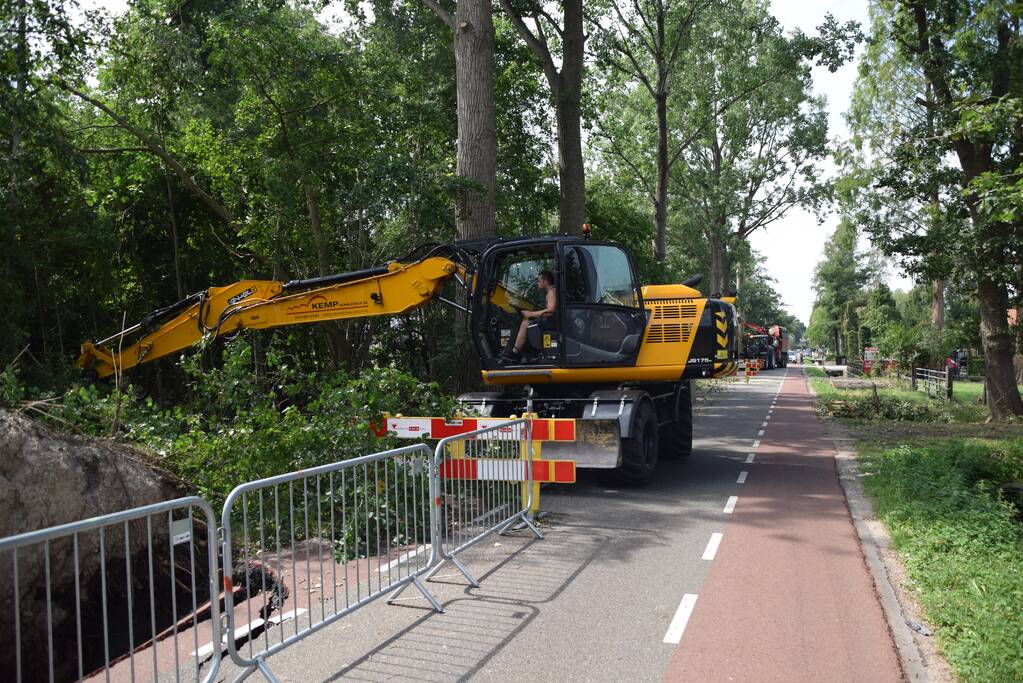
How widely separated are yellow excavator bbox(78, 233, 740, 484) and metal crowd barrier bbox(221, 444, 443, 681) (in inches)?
125

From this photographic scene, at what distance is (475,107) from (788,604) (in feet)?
34.7

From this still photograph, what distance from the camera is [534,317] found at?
10.5 m

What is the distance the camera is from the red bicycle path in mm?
4828

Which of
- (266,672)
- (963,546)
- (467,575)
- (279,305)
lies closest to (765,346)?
(279,305)

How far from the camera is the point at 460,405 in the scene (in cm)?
1098

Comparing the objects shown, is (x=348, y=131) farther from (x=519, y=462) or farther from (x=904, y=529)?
(x=904, y=529)

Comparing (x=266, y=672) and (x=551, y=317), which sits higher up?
(x=551, y=317)

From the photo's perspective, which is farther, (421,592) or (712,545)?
(712,545)

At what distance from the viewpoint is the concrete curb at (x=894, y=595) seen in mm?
4770

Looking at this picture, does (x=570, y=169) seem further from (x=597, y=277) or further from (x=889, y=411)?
(x=889, y=411)

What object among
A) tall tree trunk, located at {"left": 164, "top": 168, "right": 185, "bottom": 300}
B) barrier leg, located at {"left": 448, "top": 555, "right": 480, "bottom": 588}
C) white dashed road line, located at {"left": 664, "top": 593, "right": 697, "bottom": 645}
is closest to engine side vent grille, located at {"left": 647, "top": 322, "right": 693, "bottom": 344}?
white dashed road line, located at {"left": 664, "top": 593, "right": 697, "bottom": 645}

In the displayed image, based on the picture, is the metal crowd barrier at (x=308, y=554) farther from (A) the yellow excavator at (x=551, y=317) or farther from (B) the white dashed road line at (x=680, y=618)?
(A) the yellow excavator at (x=551, y=317)

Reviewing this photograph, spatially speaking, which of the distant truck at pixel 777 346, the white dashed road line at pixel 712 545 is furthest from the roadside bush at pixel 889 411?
the distant truck at pixel 777 346

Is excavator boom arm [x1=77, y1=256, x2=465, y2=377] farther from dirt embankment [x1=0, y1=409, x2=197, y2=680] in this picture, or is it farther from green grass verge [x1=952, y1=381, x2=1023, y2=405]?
green grass verge [x1=952, y1=381, x2=1023, y2=405]
